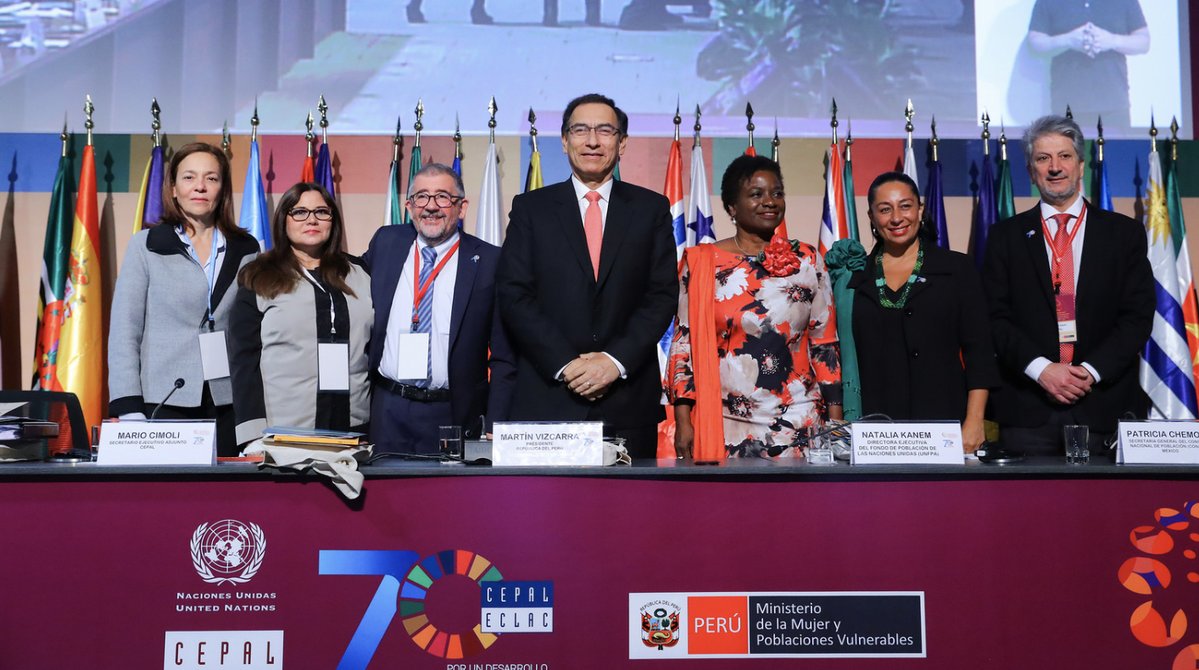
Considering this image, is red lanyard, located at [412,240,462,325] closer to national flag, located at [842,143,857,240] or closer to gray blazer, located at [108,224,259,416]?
gray blazer, located at [108,224,259,416]

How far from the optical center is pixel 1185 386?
153 inches

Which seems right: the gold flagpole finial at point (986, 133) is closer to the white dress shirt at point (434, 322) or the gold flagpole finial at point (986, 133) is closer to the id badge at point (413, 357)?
the white dress shirt at point (434, 322)

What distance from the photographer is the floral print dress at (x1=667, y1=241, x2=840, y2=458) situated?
274 centimetres

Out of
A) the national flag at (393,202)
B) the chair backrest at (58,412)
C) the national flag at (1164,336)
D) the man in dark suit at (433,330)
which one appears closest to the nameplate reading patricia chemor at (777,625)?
the man in dark suit at (433,330)

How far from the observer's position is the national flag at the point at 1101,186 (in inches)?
170

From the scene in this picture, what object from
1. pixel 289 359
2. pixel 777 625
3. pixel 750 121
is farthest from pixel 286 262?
pixel 750 121

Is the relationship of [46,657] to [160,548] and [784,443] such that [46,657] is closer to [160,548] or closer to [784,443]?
[160,548]

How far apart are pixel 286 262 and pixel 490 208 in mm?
1545

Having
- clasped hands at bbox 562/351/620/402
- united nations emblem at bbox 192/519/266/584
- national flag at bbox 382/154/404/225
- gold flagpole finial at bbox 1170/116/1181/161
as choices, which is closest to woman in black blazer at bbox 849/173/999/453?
clasped hands at bbox 562/351/620/402

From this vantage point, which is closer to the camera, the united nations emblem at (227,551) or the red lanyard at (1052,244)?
the united nations emblem at (227,551)

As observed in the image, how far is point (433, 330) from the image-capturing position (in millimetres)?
2912

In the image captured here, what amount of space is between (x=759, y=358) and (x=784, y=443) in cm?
25

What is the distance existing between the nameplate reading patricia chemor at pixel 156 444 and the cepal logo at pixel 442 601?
0.35 m

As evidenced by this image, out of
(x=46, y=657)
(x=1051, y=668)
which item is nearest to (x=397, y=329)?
(x=46, y=657)
